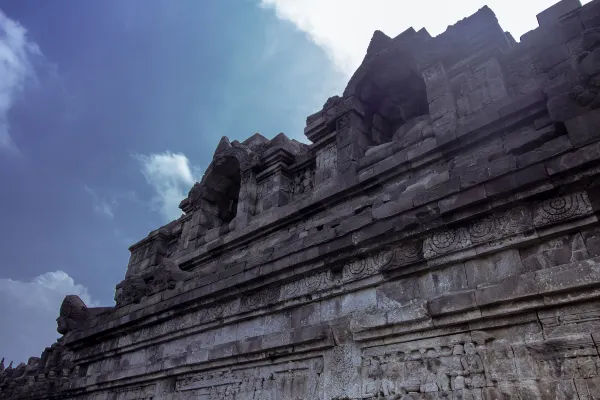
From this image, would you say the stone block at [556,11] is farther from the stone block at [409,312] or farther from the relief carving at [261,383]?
the relief carving at [261,383]

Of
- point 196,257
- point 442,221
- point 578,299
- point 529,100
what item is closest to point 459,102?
point 529,100

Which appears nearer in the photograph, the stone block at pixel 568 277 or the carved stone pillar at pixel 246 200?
the stone block at pixel 568 277

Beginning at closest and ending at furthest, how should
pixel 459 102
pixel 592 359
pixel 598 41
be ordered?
pixel 592 359 < pixel 598 41 < pixel 459 102

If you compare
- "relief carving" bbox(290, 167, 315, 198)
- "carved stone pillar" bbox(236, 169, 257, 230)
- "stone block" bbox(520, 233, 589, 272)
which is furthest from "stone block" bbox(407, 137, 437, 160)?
"carved stone pillar" bbox(236, 169, 257, 230)

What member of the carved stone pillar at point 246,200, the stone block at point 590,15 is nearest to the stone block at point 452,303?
the stone block at point 590,15

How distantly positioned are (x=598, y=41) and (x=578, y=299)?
115 inches

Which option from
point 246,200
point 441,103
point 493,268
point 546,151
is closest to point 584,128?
point 546,151

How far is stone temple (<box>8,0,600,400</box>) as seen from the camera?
14.4 feet

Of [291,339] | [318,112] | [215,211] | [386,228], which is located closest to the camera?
[386,228]

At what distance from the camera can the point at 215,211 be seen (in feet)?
39.6

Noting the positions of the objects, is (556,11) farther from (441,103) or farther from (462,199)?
(462,199)

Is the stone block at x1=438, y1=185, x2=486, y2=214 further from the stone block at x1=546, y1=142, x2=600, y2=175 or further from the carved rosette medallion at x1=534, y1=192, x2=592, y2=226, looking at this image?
the stone block at x1=546, y1=142, x2=600, y2=175

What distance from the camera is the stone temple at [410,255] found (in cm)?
438

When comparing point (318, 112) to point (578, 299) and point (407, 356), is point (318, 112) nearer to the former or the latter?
point (407, 356)
